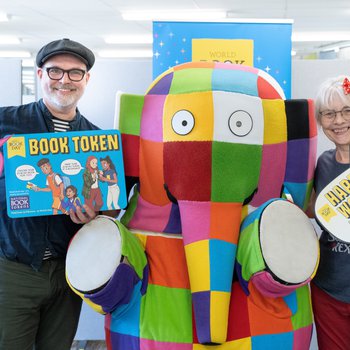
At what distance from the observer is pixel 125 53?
10.3 meters

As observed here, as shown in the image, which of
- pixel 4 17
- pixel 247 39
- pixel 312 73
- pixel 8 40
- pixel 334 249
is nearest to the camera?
pixel 334 249

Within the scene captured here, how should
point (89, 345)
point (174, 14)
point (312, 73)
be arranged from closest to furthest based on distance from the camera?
1. point (312, 73)
2. point (89, 345)
3. point (174, 14)

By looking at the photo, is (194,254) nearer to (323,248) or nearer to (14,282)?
(323,248)

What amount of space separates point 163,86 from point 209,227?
1.41 feet

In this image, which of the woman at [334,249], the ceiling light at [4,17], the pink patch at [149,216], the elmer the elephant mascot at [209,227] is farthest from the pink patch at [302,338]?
A: the ceiling light at [4,17]

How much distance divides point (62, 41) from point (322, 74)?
1.24 meters

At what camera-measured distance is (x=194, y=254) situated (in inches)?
49.7

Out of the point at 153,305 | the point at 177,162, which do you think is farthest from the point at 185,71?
the point at 153,305

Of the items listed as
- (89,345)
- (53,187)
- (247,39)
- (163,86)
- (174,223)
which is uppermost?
(247,39)

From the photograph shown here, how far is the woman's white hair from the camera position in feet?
4.74

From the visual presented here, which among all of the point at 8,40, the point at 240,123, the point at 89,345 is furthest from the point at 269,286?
the point at 8,40

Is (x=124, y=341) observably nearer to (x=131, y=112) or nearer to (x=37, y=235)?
(x=37, y=235)

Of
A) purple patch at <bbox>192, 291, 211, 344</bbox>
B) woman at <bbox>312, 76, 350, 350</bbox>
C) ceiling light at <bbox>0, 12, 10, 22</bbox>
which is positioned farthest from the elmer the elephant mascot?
ceiling light at <bbox>0, 12, 10, 22</bbox>

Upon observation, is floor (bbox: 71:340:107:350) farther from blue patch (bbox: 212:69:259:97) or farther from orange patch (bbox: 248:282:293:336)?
blue patch (bbox: 212:69:259:97)
